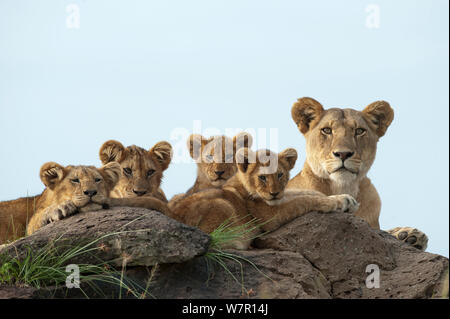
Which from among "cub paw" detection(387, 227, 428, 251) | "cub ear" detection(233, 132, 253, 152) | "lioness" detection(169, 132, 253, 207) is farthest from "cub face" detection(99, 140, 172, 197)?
"cub paw" detection(387, 227, 428, 251)

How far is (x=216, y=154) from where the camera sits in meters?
8.83

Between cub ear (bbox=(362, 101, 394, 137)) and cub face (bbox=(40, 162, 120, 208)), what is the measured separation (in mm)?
3022

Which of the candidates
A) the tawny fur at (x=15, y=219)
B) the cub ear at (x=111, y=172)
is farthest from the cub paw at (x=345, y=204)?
the tawny fur at (x=15, y=219)

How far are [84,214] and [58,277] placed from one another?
0.75m

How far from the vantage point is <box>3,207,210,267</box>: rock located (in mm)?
6043

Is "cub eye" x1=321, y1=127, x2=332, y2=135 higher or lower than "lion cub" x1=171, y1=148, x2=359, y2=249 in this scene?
higher

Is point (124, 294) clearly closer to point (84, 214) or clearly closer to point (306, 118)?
point (84, 214)

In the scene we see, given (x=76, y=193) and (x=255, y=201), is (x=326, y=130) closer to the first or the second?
(x=255, y=201)

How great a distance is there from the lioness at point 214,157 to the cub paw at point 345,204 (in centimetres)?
175

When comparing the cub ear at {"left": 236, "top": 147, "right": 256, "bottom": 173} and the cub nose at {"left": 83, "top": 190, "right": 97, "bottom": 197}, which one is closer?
the cub nose at {"left": 83, "top": 190, "right": 97, "bottom": 197}

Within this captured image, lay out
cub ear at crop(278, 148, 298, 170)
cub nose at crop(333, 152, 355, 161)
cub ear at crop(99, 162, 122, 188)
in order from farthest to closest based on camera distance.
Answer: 1. cub nose at crop(333, 152, 355, 161)
2. cub ear at crop(278, 148, 298, 170)
3. cub ear at crop(99, 162, 122, 188)

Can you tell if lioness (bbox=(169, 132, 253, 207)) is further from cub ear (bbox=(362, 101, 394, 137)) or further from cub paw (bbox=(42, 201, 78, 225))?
cub paw (bbox=(42, 201, 78, 225))

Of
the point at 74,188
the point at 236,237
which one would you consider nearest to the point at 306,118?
the point at 236,237
